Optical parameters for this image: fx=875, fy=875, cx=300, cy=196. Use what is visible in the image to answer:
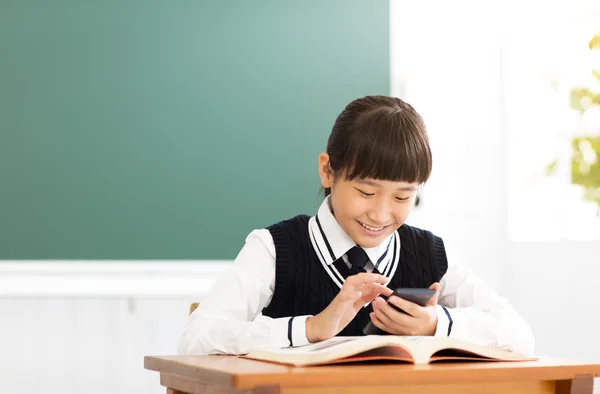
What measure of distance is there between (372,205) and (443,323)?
0.29 meters

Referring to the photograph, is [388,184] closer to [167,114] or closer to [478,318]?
[478,318]

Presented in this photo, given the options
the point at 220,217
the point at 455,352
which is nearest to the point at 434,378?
the point at 455,352

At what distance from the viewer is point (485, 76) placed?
3.72m

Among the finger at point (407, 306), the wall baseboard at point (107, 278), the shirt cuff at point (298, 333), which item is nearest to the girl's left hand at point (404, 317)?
the finger at point (407, 306)

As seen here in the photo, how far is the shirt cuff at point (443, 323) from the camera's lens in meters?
1.63

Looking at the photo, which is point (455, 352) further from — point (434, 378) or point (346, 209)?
point (346, 209)

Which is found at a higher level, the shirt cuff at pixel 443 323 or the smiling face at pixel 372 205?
the smiling face at pixel 372 205

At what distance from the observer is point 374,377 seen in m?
1.21

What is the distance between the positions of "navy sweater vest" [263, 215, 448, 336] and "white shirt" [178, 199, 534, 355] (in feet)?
0.05

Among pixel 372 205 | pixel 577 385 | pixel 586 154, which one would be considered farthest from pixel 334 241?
pixel 586 154

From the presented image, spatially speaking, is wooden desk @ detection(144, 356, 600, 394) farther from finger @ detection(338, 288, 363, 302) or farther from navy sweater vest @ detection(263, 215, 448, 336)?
navy sweater vest @ detection(263, 215, 448, 336)

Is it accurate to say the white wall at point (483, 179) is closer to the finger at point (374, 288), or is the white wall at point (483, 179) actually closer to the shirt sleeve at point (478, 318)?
the shirt sleeve at point (478, 318)

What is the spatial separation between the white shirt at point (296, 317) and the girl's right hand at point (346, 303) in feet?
0.08

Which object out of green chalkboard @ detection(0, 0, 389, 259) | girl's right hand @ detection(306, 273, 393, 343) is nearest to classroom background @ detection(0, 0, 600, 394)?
green chalkboard @ detection(0, 0, 389, 259)
